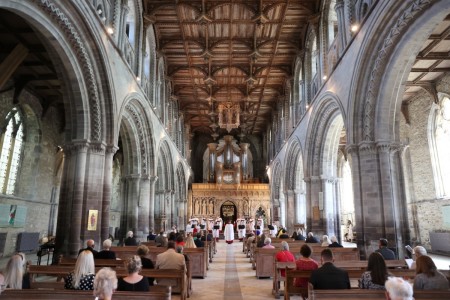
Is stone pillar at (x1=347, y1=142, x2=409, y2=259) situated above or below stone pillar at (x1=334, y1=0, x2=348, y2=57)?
below

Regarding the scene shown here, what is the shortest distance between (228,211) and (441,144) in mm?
21357

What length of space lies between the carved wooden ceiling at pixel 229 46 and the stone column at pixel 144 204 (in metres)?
7.75

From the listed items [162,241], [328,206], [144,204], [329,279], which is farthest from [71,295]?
[328,206]

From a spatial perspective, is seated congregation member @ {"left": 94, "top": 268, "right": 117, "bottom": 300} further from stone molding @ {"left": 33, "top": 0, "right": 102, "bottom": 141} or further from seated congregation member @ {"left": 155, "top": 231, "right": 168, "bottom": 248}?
stone molding @ {"left": 33, "top": 0, "right": 102, "bottom": 141}

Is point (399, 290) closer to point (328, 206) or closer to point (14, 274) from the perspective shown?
point (14, 274)

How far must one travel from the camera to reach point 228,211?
34625 millimetres

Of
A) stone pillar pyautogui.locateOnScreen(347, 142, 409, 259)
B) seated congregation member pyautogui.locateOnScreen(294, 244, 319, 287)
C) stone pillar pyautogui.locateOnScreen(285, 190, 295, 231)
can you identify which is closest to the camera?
seated congregation member pyautogui.locateOnScreen(294, 244, 319, 287)

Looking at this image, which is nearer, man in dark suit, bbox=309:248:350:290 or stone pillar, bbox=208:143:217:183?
man in dark suit, bbox=309:248:350:290

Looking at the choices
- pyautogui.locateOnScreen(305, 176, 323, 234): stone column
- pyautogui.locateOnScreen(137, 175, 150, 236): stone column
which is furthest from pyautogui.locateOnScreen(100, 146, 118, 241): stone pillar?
pyautogui.locateOnScreen(305, 176, 323, 234): stone column

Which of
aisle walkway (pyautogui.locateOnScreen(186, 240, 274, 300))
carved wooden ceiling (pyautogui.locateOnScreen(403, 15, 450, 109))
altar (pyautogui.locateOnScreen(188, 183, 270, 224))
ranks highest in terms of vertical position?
carved wooden ceiling (pyautogui.locateOnScreen(403, 15, 450, 109))

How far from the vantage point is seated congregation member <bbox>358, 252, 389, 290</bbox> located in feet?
14.6

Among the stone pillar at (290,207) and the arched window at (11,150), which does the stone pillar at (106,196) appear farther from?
the stone pillar at (290,207)

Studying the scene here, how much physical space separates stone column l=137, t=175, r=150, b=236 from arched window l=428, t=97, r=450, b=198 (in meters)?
13.6

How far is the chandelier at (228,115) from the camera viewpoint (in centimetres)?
2550
